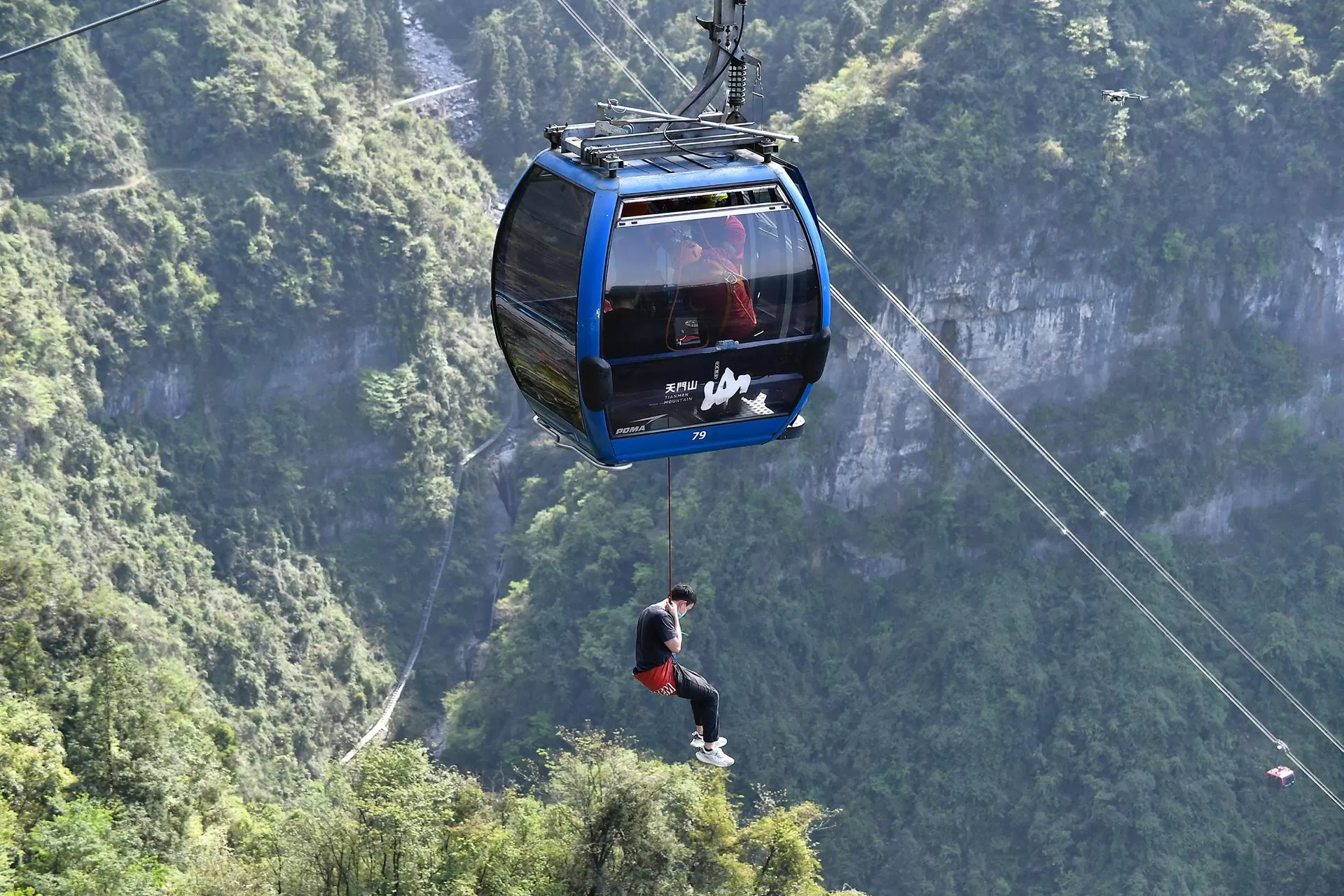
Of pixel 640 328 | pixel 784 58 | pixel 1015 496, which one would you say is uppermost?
pixel 640 328

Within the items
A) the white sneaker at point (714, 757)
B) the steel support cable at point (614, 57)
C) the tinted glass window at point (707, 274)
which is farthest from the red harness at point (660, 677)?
the steel support cable at point (614, 57)

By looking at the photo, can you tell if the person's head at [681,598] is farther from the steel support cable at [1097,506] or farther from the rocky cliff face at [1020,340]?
the rocky cliff face at [1020,340]

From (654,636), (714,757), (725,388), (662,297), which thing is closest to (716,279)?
(662,297)

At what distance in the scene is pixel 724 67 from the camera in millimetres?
11633

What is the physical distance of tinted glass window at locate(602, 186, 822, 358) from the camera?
11.1 meters

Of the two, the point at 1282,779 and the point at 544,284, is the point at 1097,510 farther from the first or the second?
the point at 544,284

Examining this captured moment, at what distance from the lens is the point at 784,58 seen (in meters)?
47.0

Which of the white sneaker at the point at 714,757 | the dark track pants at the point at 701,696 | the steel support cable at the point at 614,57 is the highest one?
the dark track pants at the point at 701,696

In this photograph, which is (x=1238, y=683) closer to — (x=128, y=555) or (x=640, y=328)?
(x=128, y=555)

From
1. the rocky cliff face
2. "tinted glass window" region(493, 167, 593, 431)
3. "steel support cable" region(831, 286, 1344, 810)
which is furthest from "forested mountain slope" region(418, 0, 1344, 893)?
"tinted glass window" region(493, 167, 593, 431)

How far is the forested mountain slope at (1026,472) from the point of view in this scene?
39375 millimetres

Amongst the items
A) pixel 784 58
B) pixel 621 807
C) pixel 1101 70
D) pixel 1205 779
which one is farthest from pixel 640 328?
pixel 784 58

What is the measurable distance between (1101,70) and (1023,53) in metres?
1.98

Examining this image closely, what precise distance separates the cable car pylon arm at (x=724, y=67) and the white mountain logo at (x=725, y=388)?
180 centimetres
